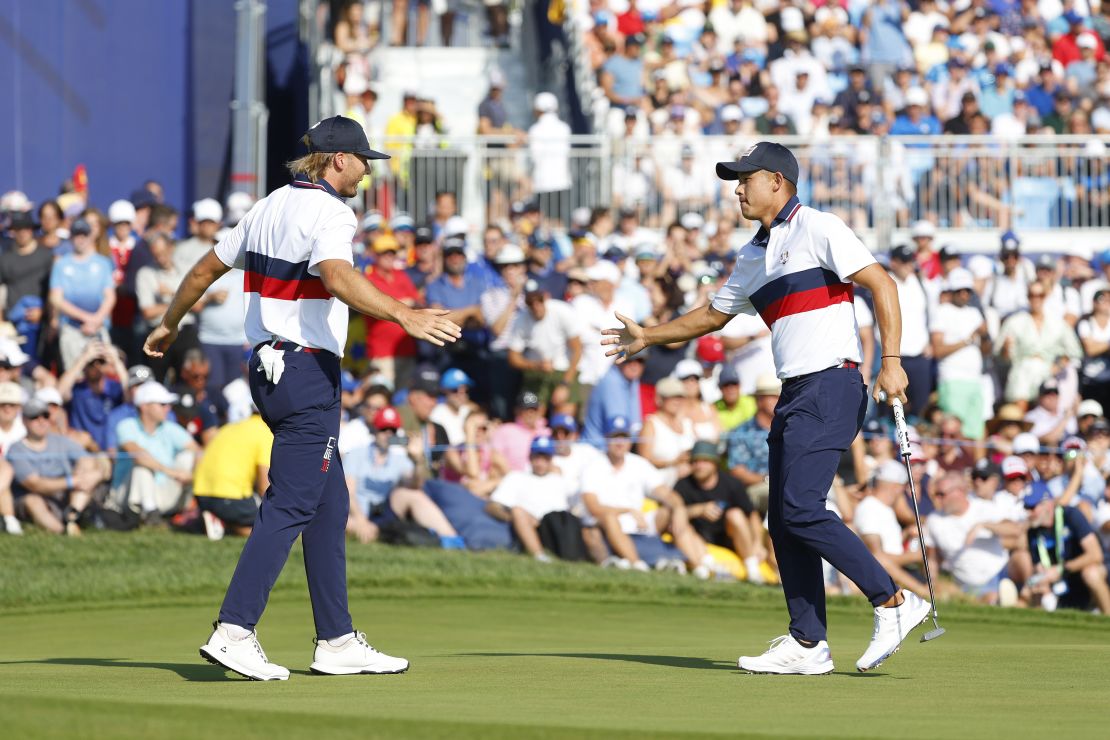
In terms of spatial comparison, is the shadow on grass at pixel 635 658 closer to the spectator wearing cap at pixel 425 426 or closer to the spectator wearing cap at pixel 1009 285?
the spectator wearing cap at pixel 425 426

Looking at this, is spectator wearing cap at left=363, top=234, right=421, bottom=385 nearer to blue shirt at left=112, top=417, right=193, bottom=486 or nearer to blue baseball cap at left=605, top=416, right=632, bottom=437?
blue baseball cap at left=605, top=416, right=632, bottom=437

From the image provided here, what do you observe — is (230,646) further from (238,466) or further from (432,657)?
(238,466)

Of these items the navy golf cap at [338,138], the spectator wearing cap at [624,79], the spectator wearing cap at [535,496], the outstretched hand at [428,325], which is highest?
the spectator wearing cap at [624,79]

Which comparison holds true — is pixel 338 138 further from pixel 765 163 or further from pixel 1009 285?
pixel 1009 285

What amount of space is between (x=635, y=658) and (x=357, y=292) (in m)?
2.26

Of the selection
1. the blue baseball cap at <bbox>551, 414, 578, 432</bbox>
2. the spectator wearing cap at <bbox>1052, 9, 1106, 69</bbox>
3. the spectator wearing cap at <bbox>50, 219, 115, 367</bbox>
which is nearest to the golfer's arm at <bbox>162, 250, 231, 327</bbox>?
the blue baseball cap at <bbox>551, 414, 578, 432</bbox>

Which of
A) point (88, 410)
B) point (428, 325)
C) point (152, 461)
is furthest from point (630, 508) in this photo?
point (428, 325)

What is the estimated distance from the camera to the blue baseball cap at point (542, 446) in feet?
45.1

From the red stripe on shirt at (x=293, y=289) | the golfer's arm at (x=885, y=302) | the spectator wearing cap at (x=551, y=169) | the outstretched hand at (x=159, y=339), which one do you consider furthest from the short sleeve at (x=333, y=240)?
the spectator wearing cap at (x=551, y=169)

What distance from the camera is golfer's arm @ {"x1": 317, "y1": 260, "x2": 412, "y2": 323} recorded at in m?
6.28

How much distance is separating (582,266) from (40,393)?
494 cm

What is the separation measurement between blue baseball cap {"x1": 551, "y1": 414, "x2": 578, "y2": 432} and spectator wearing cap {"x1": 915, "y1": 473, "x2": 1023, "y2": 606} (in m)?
2.85

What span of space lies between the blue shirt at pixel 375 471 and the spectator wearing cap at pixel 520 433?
33.8 inches

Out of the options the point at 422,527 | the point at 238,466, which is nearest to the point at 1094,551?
the point at 422,527
